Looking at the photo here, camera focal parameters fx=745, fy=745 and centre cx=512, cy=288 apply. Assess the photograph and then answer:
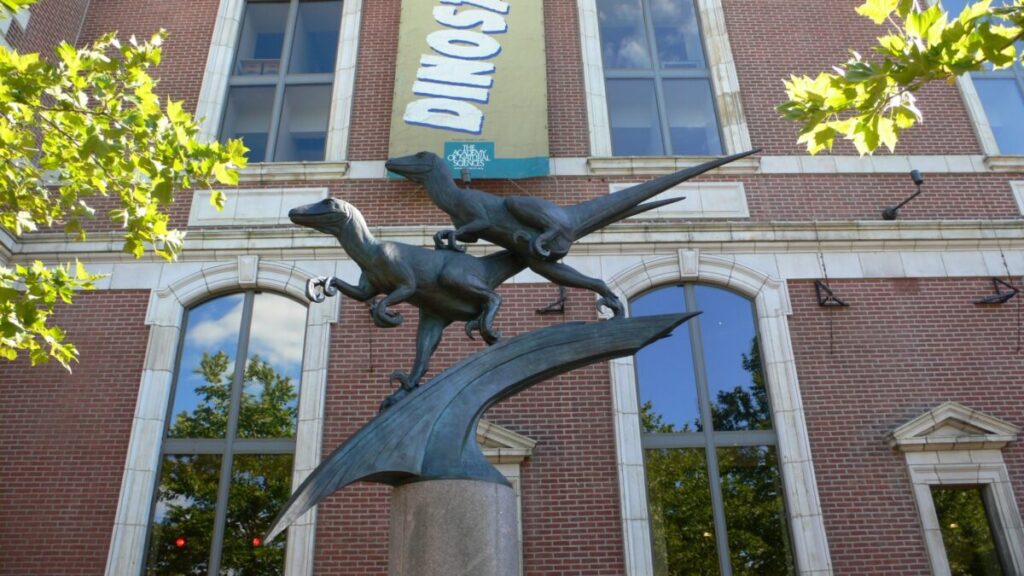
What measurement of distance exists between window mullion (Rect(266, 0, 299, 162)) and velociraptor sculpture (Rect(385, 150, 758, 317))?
6552 millimetres

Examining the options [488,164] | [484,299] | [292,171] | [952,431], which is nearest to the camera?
[484,299]

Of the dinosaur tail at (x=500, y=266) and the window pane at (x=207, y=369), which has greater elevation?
the window pane at (x=207, y=369)

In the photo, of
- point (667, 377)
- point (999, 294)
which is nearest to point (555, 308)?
point (667, 377)

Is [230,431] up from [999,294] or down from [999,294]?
down

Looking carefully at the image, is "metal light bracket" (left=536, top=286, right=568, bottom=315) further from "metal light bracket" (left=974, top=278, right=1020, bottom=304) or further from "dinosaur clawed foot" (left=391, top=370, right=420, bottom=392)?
"metal light bracket" (left=974, top=278, right=1020, bottom=304)

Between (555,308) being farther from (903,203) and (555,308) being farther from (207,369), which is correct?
(903,203)

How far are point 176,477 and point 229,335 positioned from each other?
185cm

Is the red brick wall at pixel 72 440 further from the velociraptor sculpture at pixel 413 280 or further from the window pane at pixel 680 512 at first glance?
the window pane at pixel 680 512

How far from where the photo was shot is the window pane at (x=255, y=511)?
8406mm

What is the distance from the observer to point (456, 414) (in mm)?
4406

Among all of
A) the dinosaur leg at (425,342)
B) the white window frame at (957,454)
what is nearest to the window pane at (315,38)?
the dinosaur leg at (425,342)

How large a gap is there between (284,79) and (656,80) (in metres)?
5.74

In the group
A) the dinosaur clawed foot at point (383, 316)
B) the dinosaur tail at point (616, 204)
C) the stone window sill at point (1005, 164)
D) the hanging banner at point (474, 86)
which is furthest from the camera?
the stone window sill at point (1005, 164)

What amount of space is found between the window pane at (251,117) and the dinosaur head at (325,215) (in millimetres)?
6875
